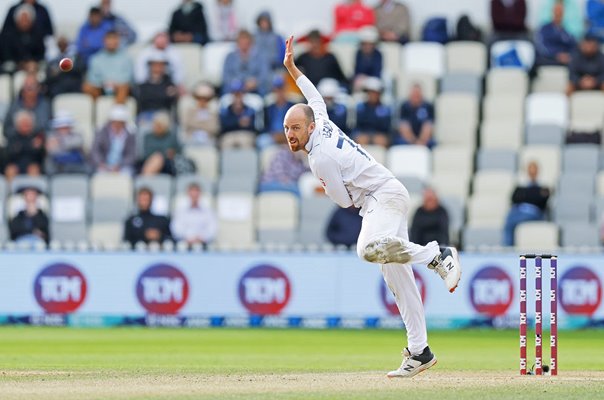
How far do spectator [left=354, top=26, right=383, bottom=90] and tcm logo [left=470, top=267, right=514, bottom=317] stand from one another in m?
4.42

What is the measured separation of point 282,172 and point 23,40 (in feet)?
16.8

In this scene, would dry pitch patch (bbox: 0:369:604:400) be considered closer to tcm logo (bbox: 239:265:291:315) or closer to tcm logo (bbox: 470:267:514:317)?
tcm logo (bbox: 470:267:514:317)

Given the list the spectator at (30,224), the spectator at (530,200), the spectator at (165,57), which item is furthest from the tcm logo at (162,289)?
the spectator at (165,57)

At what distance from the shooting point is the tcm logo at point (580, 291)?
18062 mm

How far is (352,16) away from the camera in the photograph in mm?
22703

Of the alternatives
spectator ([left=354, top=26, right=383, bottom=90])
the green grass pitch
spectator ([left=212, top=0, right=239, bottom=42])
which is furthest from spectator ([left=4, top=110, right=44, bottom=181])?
spectator ([left=354, top=26, right=383, bottom=90])

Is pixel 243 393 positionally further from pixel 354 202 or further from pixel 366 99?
pixel 366 99

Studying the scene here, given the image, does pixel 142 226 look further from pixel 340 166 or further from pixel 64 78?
pixel 340 166

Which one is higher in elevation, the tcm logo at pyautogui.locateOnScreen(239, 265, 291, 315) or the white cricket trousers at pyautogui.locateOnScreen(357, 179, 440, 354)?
the white cricket trousers at pyautogui.locateOnScreen(357, 179, 440, 354)

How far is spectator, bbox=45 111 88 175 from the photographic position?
20.9m

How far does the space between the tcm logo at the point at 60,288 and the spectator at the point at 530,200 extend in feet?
17.2

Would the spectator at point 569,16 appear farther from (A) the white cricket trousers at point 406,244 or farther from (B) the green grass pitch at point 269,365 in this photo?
(A) the white cricket trousers at point 406,244

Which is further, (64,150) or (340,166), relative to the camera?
(64,150)

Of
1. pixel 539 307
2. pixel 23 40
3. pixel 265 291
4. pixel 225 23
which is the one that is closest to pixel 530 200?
pixel 265 291
